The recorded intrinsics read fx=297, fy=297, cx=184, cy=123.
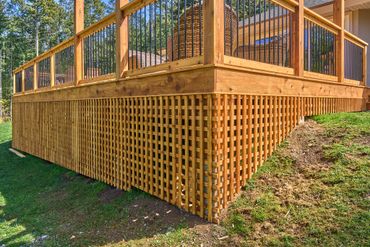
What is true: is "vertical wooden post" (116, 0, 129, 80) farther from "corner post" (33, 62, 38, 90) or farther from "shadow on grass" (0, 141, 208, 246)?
"corner post" (33, 62, 38, 90)

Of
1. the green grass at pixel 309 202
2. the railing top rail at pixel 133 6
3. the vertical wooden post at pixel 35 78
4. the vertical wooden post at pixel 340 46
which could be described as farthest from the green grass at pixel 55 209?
the vertical wooden post at pixel 340 46

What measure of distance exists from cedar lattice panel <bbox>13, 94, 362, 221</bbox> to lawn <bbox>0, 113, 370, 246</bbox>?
0.17 meters

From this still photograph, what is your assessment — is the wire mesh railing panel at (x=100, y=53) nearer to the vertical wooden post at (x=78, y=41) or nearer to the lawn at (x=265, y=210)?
the vertical wooden post at (x=78, y=41)

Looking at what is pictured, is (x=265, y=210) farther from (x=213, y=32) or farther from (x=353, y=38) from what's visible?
(x=353, y=38)

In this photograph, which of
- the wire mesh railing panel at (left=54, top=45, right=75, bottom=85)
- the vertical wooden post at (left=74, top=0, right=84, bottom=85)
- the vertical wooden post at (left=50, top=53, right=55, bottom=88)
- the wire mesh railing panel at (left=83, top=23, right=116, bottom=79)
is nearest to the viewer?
the wire mesh railing panel at (left=83, top=23, right=116, bottom=79)

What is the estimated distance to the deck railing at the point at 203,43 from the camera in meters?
3.33

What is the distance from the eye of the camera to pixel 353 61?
6.70 meters

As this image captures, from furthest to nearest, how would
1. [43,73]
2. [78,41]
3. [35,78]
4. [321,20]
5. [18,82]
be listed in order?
[18,82] → [35,78] → [43,73] → [78,41] → [321,20]

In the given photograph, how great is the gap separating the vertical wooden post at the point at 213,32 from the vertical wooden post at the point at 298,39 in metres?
1.75

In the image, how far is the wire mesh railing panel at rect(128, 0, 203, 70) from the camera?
3.76 meters

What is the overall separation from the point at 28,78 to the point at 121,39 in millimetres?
6273

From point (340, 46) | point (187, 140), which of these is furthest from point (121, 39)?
point (340, 46)

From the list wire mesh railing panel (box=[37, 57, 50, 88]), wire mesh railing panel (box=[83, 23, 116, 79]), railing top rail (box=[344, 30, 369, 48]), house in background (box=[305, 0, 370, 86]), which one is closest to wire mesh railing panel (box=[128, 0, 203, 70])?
wire mesh railing panel (box=[83, 23, 116, 79])

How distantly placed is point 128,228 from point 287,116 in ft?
8.37
